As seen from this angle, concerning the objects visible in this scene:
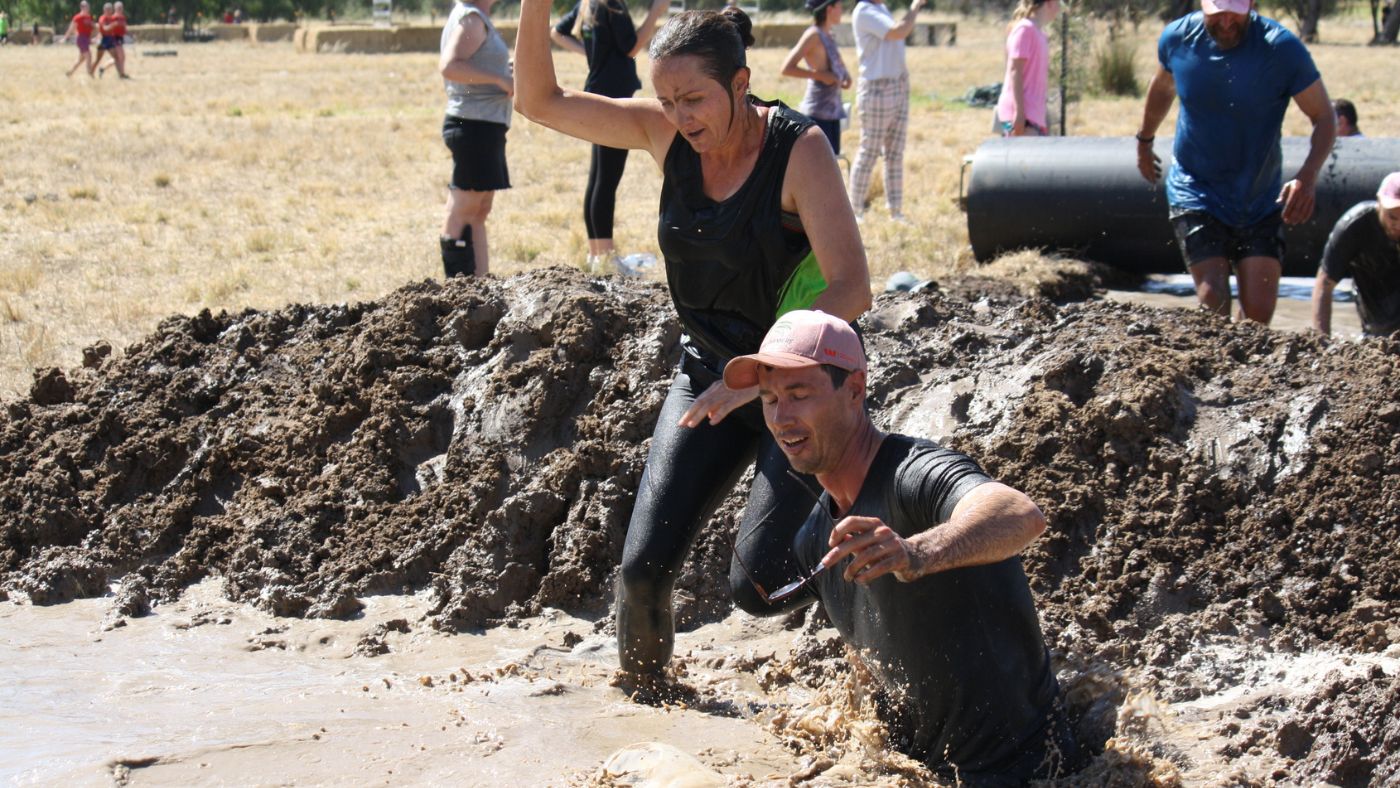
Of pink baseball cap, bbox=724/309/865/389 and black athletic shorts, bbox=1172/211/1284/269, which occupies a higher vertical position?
pink baseball cap, bbox=724/309/865/389

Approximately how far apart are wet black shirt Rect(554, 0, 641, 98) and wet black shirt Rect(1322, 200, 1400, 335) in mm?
3959

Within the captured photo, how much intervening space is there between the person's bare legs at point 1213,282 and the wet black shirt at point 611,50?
354 cm

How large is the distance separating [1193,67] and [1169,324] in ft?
4.41

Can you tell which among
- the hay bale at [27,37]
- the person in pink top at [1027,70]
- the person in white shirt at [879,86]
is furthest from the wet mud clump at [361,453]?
the hay bale at [27,37]

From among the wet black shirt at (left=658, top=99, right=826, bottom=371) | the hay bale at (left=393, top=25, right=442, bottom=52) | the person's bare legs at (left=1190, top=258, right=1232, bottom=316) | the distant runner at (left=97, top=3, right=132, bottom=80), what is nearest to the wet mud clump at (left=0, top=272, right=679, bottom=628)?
the wet black shirt at (left=658, top=99, right=826, bottom=371)

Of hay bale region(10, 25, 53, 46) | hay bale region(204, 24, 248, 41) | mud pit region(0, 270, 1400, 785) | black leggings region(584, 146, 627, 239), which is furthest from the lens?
hay bale region(204, 24, 248, 41)

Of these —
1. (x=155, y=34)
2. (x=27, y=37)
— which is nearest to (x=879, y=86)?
(x=27, y=37)

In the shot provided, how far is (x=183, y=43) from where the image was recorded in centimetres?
4894

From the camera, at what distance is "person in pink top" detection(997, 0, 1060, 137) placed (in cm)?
1026

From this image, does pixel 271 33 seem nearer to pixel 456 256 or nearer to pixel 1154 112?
pixel 456 256

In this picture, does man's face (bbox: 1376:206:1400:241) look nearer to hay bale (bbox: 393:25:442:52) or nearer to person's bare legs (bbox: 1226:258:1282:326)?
person's bare legs (bbox: 1226:258:1282:326)

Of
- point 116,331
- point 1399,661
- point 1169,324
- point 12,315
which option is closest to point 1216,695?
point 1399,661

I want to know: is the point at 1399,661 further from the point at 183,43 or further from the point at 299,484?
the point at 183,43

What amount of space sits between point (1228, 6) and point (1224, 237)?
0.99m
